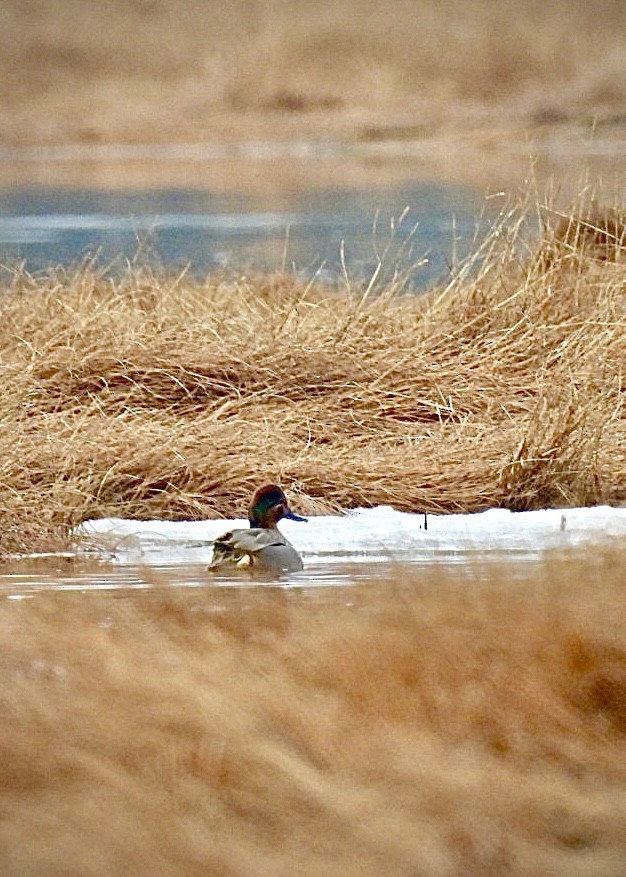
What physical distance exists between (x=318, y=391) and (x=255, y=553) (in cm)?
186

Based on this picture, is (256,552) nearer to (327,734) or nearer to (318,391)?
(327,734)

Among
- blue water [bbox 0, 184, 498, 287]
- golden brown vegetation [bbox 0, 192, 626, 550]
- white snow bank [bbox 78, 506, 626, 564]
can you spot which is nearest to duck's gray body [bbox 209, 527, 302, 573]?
white snow bank [bbox 78, 506, 626, 564]

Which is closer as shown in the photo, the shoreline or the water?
the water

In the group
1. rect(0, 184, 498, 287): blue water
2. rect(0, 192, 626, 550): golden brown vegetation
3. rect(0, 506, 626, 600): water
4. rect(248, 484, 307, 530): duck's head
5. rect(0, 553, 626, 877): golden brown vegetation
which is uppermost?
rect(0, 184, 498, 287): blue water

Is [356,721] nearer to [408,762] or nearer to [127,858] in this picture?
[408,762]

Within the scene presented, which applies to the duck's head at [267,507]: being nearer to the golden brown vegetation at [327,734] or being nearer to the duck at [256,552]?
the duck at [256,552]

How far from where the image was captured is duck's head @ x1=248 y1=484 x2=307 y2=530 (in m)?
3.50

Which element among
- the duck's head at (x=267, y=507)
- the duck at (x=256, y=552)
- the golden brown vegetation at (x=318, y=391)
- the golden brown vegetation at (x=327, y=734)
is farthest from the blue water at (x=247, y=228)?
the golden brown vegetation at (x=327, y=734)

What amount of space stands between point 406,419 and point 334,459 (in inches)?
26.1

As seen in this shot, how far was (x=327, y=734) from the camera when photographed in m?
2.27

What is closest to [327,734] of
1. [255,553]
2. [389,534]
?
[255,553]

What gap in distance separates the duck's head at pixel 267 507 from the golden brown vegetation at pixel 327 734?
25.9 inches

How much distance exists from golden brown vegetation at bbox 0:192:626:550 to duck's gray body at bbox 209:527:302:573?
55cm

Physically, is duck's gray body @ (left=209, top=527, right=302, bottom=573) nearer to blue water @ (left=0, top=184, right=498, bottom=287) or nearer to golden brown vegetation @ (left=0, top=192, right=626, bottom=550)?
golden brown vegetation @ (left=0, top=192, right=626, bottom=550)
